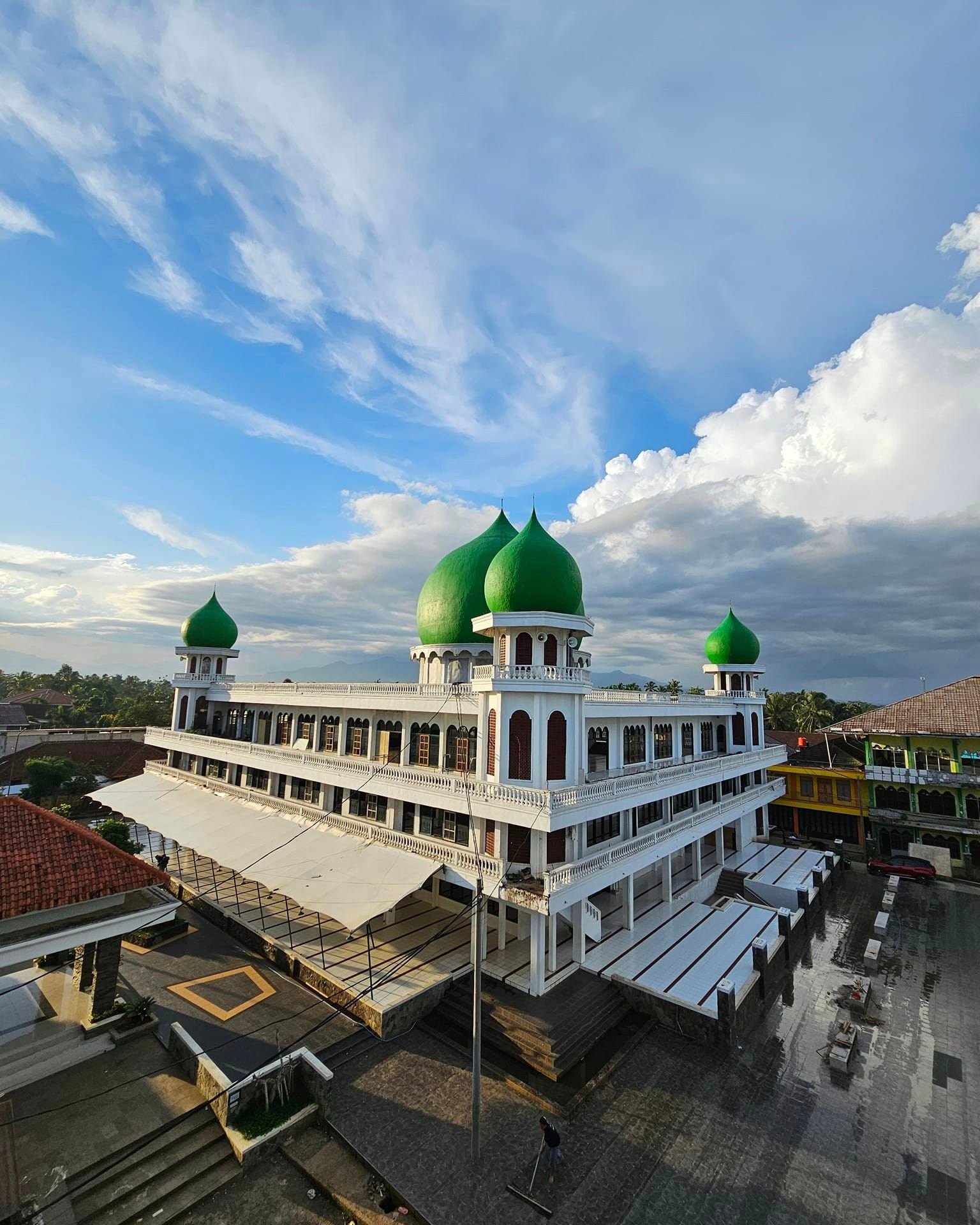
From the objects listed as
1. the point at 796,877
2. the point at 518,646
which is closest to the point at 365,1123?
the point at 518,646

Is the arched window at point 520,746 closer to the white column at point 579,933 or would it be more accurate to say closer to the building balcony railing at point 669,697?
the building balcony railing at point 669,697

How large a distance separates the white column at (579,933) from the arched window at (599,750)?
747cm

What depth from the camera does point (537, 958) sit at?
1630cm

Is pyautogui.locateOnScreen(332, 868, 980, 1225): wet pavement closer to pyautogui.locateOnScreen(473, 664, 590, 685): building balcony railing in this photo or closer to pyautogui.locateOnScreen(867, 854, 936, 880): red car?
pyautogui.locateOnScreen(473, 664, 590, 685): building balcony railing

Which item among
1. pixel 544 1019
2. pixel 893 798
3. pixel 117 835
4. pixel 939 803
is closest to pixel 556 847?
pixel 544 1019

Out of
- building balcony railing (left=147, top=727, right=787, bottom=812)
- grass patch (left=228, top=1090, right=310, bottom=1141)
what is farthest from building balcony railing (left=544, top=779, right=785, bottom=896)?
grass patch (left=228, top=1090, right=310, bottom=1141)

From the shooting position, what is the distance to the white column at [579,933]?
17578mm

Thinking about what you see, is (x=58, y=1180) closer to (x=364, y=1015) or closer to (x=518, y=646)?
(x=364, y=1015)

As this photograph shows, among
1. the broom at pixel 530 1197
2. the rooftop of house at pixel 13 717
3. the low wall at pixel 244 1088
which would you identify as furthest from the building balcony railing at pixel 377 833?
the rooftop of house at pixel 13 717

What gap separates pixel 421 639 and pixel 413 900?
11.2m

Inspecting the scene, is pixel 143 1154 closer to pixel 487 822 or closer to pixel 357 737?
pixel 487 822

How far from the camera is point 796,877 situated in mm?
27781

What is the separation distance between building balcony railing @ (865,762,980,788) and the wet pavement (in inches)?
709

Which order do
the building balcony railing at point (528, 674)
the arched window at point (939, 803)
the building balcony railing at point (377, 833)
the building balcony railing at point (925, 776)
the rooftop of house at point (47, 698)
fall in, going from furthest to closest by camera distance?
the rooftop of house at point (47, 698) < the arched window at point (939, 803) < the building balcony railing at point (925, 776) < the building balcony railing at point (528, 674) < the building balcony railing at point (377, 833)
